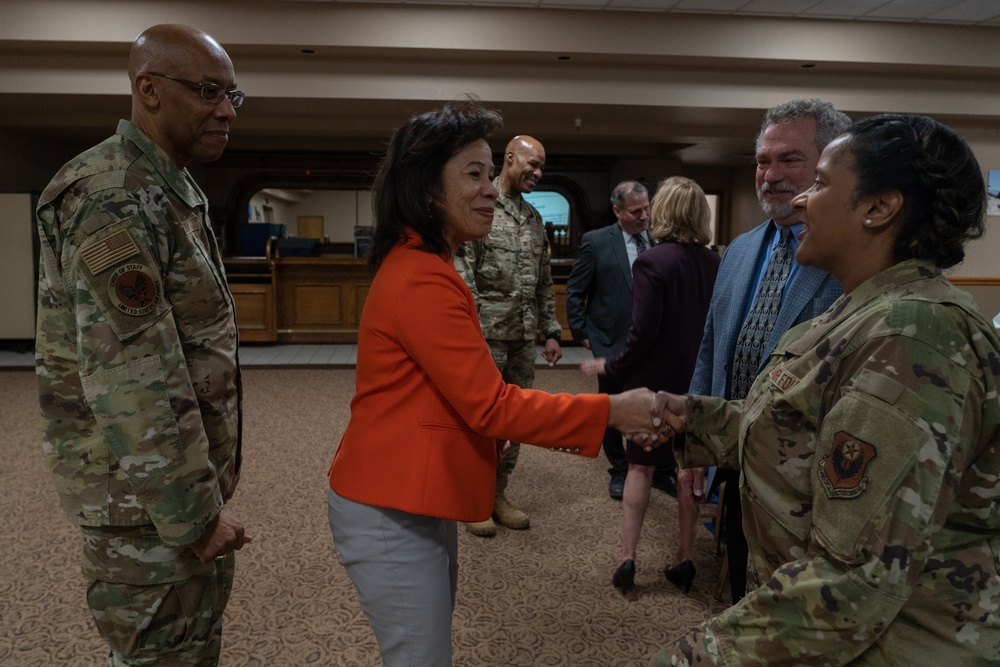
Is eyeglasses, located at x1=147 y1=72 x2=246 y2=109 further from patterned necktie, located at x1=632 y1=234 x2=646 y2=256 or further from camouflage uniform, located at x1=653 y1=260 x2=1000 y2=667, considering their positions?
patterned necktie, located at x1=632 y1=234 x2=646 y2=256

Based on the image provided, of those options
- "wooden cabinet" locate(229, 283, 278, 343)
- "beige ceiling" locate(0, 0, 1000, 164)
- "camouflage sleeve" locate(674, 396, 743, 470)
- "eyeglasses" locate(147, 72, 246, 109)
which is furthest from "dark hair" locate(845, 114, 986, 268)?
"wooden cabinet" locate(229, 283, 278, 343)

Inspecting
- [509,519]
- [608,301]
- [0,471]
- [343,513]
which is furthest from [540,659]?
[0,471]

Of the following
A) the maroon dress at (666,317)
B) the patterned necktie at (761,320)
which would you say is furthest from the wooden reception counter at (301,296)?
the patterned necktie at (761,320)

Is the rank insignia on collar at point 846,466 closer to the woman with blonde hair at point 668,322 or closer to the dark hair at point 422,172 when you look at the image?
the dark hair at point 422,172

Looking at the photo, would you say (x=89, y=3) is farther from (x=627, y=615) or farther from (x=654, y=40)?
(x=627, y=615)

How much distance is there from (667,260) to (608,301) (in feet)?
3.28

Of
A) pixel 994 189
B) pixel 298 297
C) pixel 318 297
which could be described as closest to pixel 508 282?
pixel 318 297

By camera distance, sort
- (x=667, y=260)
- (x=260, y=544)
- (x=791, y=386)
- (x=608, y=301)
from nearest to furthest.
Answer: (x=791, y=386), (x=667, y=260), (x=260, y=544), (x=608, y=301)

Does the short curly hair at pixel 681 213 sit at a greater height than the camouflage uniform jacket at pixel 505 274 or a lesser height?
greater

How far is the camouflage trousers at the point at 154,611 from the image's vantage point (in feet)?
4.56

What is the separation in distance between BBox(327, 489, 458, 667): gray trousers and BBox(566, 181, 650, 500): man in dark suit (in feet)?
8.44

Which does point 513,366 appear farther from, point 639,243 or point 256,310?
point 256,310

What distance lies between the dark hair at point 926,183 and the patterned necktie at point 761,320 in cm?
78

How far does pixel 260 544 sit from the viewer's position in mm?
3256
